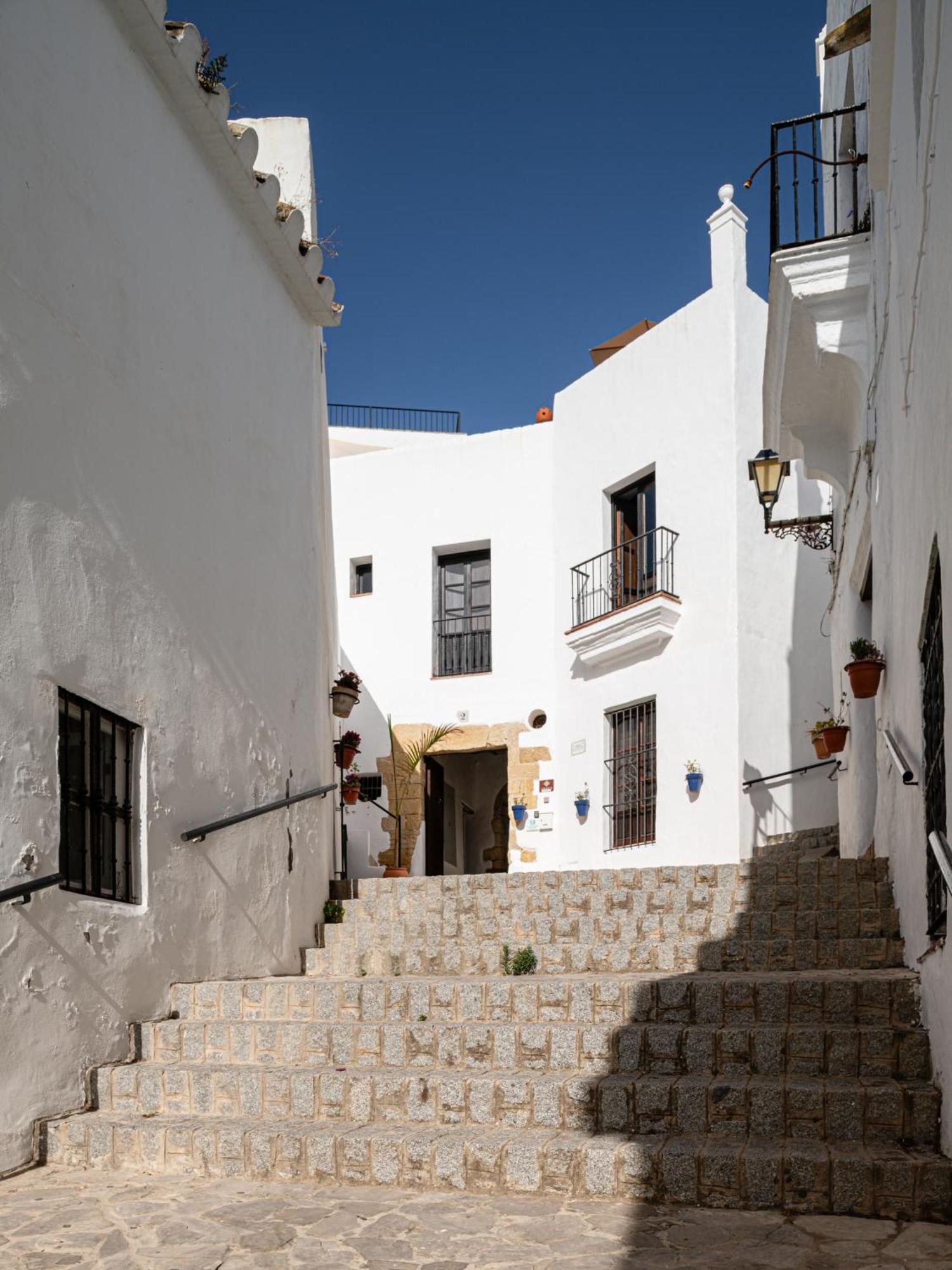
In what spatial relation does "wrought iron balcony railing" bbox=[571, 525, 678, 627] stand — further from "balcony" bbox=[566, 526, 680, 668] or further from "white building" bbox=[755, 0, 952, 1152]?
"white building" bbox=[755, 0, 952, 1152]

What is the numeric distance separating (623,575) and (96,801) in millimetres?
9690

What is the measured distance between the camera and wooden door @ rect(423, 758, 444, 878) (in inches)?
638

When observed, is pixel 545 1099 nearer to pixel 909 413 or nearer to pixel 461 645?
pixel 909 413

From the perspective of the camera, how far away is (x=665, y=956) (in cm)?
674

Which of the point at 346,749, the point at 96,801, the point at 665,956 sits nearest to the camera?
the point at 96,801

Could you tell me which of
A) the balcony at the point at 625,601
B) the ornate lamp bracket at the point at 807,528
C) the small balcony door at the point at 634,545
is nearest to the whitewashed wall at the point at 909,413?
the ornate lamp bracket at the point at 807,528

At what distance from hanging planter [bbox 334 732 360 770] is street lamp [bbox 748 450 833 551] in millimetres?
3655

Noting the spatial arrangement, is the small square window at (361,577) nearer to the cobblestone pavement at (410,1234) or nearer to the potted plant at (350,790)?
the potted plant at (350,790)

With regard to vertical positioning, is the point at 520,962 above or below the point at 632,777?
below

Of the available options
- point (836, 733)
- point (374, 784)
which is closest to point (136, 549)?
point (836, 733)

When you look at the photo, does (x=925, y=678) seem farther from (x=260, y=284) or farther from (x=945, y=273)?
(x=260, y=284)

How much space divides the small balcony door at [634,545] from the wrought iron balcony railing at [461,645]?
6.50 ft

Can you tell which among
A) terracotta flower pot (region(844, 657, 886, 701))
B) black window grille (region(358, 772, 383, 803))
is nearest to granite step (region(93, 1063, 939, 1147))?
terracotta flower pot (region(844, 657, 886, 701))

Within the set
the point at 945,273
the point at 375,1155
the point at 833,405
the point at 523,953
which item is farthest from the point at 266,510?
the point at 945,273
